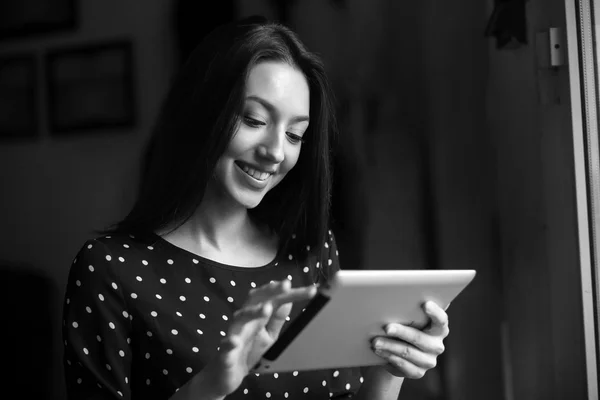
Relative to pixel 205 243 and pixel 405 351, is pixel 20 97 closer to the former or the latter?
pixel 205 243

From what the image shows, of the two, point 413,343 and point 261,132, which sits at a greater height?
point 261,132

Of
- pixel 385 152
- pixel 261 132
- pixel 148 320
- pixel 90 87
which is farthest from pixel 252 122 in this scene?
pixel 90 87

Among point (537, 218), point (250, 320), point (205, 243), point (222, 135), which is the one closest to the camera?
point (250, 320)

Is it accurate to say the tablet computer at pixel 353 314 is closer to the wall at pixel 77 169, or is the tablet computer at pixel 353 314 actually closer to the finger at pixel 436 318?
the finger at pixel 436 318

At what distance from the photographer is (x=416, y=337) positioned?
93cm

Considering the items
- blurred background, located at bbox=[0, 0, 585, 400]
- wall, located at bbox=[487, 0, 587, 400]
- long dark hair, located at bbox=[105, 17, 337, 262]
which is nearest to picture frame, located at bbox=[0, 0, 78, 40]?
blurred background, located at bbox=[0, 0, 585, 400]

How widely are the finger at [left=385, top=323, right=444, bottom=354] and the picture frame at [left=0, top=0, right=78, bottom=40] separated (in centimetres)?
138

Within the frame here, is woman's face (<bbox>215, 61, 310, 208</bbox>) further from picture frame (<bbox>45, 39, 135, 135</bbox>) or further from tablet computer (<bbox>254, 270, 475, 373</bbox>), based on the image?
picture frame (<bbox>45, 39, 135, 135</bbox>)

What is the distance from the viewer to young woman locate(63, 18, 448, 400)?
1055mm

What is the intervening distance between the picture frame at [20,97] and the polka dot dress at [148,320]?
0.96 metres

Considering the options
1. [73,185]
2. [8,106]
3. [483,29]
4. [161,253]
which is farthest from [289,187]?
[8,106]

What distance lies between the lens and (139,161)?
1851mm

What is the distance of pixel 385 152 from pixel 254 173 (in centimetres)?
54

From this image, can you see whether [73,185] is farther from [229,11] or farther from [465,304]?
[465,304]
